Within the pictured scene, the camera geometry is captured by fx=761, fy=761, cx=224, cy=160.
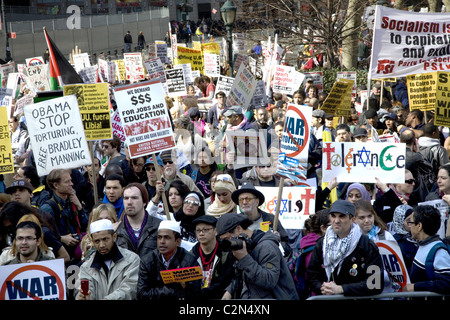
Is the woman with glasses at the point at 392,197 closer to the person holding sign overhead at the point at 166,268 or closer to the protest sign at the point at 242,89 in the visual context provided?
the person holding sign overhead at the point at 166,268

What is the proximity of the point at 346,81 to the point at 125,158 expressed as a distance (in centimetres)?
443

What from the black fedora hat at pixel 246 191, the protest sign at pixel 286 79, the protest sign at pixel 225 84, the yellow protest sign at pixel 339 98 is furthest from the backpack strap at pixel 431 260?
the protest sign at pixel 286 79

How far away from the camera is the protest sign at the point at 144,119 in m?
8.33

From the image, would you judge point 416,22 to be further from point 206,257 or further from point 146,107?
point 206,257

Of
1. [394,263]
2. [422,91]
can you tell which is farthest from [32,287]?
[422,91]

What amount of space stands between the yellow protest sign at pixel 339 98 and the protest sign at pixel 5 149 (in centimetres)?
556

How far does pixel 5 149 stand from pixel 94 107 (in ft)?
4.06

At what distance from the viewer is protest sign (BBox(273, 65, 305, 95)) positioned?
15656 mm

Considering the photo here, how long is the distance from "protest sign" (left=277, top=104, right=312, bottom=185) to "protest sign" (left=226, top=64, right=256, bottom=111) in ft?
16.7

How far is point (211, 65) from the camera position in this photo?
1862 centimetres

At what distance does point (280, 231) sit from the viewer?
7.16 metres

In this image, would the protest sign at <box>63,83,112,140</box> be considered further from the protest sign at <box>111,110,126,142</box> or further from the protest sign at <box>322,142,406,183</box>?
the protest sign at <box>322,142,406,183</box>

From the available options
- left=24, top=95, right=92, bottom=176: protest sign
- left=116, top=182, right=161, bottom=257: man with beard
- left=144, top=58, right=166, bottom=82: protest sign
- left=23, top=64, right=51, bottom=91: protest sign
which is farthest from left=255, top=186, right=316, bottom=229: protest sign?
left=23, top=64, right=51, bottom=91: protest sign

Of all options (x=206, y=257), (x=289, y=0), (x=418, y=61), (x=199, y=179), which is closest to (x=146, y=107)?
(x=199, y=179)
